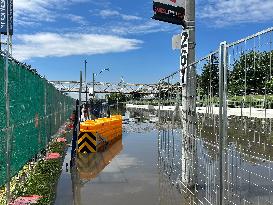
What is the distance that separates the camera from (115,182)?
1083cm

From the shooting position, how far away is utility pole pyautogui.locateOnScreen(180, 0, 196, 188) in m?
9.30

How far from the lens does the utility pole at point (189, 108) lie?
9297 mm

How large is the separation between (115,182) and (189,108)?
264 centimetres

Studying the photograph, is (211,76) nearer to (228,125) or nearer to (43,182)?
(228,125)

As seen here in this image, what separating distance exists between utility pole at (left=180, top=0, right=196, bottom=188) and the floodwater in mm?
516

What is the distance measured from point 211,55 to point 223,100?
0.95m

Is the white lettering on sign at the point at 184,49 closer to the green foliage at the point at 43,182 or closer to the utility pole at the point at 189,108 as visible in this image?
the utility pole at the point at 189,108

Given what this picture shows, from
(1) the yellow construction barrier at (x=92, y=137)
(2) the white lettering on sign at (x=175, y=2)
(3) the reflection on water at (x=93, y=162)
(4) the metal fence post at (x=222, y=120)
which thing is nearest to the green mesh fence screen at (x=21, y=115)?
(3) the reflection on water at (x=93, y=162)

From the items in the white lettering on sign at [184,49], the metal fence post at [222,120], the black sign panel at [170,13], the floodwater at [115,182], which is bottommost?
the floodwater at [115,182]

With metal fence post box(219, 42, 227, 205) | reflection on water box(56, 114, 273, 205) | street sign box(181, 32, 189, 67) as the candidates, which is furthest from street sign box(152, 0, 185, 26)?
metal fence post box(219, 42, 227, 205)

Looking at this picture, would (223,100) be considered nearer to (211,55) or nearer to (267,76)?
(211,55)

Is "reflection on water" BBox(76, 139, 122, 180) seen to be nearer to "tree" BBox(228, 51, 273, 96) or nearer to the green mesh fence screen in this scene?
the green mesh fence screen

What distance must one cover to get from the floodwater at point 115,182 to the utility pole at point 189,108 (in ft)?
1.69

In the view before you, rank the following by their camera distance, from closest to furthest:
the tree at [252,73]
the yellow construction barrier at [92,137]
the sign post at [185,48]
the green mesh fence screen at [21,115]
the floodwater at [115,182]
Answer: the tree at [252,73] → the green mesh fence screen at [21,115] → the floodwater at [115,182] → the sign post at [185,48] → the yellow construction barrier at [92,137]
